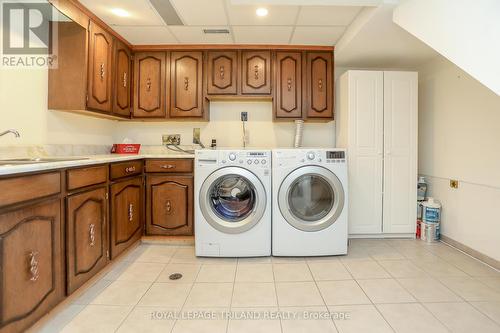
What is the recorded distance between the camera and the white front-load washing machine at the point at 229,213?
2.38 metres

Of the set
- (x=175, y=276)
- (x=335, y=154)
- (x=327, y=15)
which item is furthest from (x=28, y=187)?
(x=327, y=15)

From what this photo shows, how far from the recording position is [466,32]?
1450mm

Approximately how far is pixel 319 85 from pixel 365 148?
2.81 ft

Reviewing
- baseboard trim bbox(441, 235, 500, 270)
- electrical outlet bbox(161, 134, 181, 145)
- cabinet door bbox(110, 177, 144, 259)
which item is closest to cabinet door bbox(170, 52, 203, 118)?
electrical outlet bbox(161, 134, 181, 145)

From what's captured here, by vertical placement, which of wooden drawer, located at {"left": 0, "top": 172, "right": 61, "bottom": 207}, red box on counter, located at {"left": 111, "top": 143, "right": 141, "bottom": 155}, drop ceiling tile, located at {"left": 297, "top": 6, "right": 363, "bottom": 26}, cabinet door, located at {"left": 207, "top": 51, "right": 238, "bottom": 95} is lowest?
wooden drawer, located at {"left": 0, "top": 172, "right": 61, "bottom": 207}

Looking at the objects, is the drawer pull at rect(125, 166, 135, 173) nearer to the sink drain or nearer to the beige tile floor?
the beige tile floor

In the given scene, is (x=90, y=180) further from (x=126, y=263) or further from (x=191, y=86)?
(x=191, y=86)

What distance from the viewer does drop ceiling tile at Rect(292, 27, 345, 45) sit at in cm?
257

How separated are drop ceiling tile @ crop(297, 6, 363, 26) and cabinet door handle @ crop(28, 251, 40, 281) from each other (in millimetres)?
2422

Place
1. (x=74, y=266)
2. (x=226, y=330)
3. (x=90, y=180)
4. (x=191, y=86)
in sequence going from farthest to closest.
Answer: (x=191, y=86) → (x=90, y=180) → (x=74, y=266) → (x=226, y=330)

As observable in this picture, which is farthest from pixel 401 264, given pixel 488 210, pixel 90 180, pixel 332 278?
pixel 90 180

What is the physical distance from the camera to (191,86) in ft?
9.88

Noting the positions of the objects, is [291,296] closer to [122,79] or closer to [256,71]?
[256,71]

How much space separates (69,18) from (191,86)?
3.94ft
